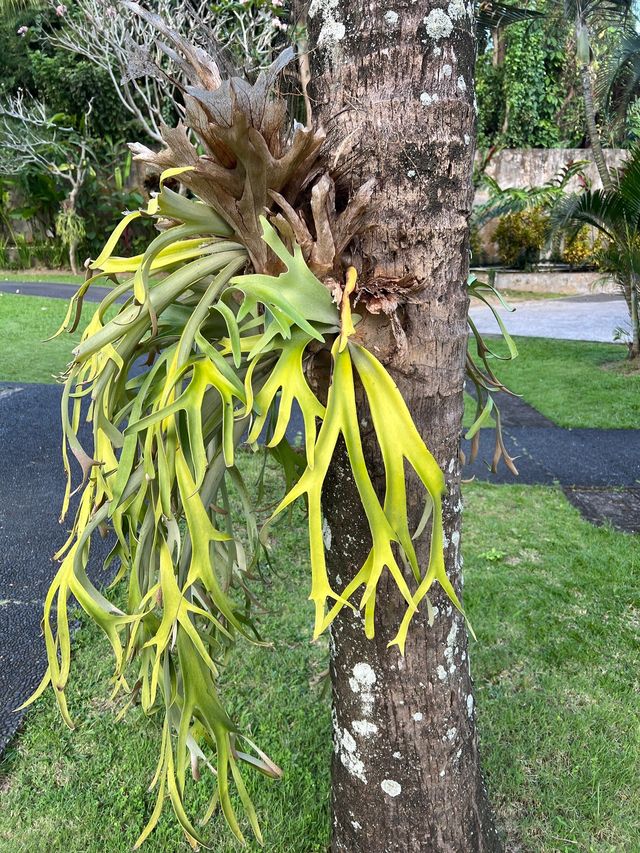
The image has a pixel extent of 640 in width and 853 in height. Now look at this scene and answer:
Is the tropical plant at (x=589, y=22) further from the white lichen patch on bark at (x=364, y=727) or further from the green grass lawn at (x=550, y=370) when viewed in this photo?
the white lichen patch on bark at (x=364, y=727)

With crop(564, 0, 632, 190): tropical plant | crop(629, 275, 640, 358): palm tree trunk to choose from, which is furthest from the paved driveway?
crop(564, 0, 632, 190): tropical plant

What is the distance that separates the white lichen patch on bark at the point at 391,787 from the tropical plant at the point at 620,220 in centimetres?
650

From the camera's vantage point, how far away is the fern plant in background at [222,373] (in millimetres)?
1119

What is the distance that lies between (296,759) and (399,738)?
811mm

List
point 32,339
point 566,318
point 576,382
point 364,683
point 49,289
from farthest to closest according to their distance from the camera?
1. point 49,289
2. point 566,318
3. point 32,339
4. point 576,382
5. point 364,683

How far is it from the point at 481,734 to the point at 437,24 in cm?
203

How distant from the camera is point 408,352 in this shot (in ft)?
4.23

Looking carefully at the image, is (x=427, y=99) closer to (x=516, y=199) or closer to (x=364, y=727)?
(x=364, y=727)

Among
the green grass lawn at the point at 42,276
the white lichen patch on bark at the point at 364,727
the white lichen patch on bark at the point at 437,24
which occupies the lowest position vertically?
the white lichen patch on bark at the point at 364,727

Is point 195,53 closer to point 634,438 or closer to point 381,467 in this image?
point 381,467

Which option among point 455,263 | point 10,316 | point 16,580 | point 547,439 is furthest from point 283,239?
point 10,316

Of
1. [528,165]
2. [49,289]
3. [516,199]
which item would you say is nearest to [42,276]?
[49,289]

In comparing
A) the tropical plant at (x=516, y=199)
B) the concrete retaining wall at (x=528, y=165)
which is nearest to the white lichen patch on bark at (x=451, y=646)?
the tropical plant at (x=516, y=199)

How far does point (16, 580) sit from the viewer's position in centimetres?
311
